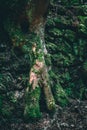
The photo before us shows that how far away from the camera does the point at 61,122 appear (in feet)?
31.8

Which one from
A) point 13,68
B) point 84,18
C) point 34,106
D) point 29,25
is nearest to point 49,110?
point 34,106

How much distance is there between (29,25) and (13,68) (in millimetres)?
1573

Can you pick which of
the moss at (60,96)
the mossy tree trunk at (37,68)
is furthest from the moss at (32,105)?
the moss at (60,96)

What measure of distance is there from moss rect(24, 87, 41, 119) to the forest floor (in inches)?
8.6

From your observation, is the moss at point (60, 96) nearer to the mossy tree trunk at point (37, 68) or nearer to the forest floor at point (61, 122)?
the forest floor at point (61, 122)

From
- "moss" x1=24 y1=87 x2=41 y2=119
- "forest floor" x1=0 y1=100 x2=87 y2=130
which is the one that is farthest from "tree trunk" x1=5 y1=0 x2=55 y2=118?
"forest floor" x1=0 y1=100 x2=87 y2=130

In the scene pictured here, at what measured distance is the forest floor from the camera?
936cm

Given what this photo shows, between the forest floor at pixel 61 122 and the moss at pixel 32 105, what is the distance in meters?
0.22

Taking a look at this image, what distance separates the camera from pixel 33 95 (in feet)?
31.8

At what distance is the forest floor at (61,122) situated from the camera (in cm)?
936

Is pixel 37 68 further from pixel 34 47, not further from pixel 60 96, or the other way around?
pixel 60 96

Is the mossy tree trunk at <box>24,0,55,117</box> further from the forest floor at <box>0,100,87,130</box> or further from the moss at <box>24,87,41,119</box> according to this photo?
the forest floor at <box>0,100,87,130</box>

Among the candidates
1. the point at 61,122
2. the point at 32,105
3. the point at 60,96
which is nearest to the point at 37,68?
the point at 32,105

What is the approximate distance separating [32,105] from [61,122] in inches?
42.0
